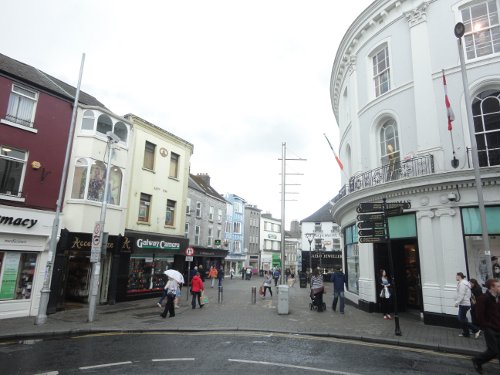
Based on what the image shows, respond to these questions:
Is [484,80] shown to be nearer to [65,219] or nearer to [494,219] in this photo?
[494,219]

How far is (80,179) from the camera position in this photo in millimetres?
15562

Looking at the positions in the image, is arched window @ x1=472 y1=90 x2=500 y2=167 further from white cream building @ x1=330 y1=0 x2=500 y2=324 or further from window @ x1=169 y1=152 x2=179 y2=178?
window @ x1=169 y1=152 x2=179 y2=178

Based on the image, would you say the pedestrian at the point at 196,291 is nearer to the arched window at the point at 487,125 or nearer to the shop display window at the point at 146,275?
the shop display window at the point at 146,275

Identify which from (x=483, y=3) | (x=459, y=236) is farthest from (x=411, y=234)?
(x=483, y=3)

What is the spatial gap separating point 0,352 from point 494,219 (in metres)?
14.3

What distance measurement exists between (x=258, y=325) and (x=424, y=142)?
888 cm

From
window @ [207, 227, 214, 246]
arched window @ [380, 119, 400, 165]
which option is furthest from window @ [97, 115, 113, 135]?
window @ [207, 227, 214, 246]

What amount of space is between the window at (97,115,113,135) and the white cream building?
475 inches

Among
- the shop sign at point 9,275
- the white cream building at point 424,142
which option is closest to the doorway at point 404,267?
the white cream building at point 424,142

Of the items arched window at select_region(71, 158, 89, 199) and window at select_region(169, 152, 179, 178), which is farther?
window at select_region(169, 152, 179, 178)

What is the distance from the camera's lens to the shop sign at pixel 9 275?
12.7 m

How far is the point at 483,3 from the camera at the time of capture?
489 inches

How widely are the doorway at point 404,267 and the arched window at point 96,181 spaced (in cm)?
1283

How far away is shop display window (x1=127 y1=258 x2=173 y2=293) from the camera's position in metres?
18.5
